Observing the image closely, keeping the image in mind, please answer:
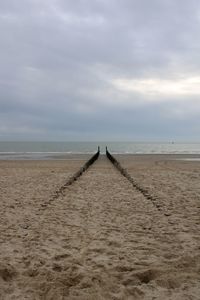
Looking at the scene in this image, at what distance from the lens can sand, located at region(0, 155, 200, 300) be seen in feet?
15.5

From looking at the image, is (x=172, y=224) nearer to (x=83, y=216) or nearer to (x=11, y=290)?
(x=83, y=216)

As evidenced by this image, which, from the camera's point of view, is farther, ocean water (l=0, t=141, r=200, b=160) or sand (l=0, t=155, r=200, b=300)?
ocean water (l=0, t=141, r=200, b=160)

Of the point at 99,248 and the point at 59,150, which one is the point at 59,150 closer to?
the point at 59,150

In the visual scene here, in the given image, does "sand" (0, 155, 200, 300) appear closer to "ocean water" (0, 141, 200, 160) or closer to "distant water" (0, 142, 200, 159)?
"ocean water" (0, 141, 200, 160)

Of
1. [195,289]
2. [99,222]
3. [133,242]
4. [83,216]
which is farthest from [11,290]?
[83,216]

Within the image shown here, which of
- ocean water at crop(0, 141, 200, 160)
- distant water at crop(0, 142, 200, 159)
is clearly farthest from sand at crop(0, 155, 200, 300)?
distant water at crop(0, 142, 200, 159)

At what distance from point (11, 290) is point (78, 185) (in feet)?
36.4

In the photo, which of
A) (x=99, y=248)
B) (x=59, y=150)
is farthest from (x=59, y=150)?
(x=99, y=248)

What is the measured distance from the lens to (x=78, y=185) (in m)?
15.8

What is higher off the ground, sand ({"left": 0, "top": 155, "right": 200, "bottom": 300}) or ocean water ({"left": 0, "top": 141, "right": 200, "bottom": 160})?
ocean water ({"left": 0, "top": 141, "right": 200, "bottom": 160})

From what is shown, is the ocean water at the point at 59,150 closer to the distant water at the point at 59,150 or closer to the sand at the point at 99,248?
the distant water at the point at 59,150

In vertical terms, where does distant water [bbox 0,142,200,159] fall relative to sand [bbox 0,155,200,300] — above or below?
above

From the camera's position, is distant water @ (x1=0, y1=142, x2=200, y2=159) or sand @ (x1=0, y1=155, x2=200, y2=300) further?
distant water @ (x1=0, y1=142, x2=200, y2=159)

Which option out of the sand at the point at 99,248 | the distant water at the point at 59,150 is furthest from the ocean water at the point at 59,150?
the sand at the point at 99,248
